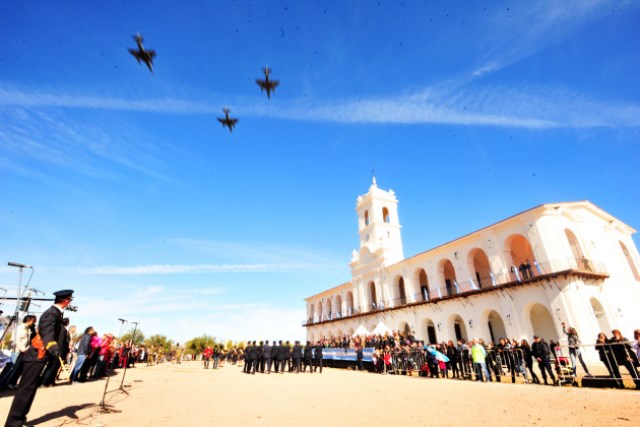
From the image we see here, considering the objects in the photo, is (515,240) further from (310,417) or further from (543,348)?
(310,417)

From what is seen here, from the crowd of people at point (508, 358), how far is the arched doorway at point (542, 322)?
175 inches

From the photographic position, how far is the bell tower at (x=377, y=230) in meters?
32.2

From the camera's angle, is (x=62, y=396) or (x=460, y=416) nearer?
(x=460, y=416)

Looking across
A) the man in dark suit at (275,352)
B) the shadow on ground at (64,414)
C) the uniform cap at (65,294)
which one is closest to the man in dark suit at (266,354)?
the man in dark suit at (275,352)

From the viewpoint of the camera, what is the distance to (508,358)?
1233cm

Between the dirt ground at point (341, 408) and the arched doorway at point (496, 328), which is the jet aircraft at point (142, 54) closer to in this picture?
the dirt ground at point (341, 408)

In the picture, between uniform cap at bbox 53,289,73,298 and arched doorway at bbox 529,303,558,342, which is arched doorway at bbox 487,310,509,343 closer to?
arched doorway at bbox 529,303,558,342

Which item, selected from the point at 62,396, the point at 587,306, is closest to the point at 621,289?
the point at 587,306

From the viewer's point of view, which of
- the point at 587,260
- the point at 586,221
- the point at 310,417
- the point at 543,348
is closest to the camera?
the point at 310,417

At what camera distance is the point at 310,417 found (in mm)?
5836

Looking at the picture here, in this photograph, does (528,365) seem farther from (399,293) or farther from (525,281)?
(399,293)

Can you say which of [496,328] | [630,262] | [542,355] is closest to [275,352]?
[542,355]

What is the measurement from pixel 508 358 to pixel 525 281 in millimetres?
8262

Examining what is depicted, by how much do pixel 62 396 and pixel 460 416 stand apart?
29.8 ft
